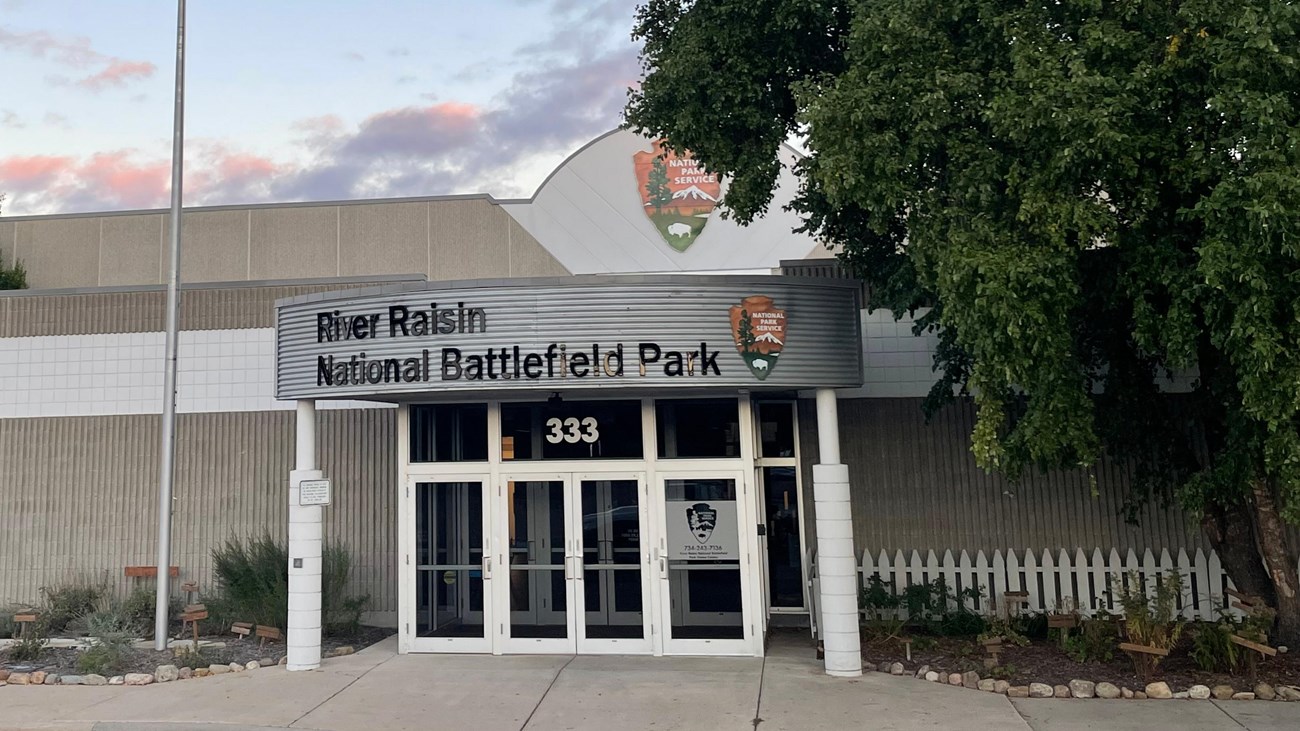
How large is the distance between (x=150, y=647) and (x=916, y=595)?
30.3ft

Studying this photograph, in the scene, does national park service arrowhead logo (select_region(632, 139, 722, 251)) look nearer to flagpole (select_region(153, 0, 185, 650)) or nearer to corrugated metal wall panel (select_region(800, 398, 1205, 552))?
corrugated metal wall panel (select_region(800, 398, 1205, 552))

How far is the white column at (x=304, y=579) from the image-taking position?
10836mm

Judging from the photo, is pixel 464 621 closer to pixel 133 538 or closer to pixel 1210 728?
pixel 133 538

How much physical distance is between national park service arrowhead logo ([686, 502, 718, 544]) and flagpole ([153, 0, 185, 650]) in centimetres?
616

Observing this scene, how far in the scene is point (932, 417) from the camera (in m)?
12.8

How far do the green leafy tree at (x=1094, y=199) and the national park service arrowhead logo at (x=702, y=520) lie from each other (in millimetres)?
3199

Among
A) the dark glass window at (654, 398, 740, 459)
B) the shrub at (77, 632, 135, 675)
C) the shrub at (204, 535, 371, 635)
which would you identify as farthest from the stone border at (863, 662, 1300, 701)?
the shrub at (77, 632, 135, 675)

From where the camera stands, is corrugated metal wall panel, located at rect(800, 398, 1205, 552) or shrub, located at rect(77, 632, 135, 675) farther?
corrugated metal wall panel, located at rect(800, 398, 1205, 552)

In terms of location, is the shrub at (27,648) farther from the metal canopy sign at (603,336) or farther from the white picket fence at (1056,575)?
the white picket fence at (1056,575)

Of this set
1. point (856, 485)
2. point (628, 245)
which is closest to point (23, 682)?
point (856, 485)

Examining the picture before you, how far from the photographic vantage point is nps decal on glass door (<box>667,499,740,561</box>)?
11133 millimetres

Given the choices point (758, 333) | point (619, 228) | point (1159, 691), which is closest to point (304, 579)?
point (758, 333)

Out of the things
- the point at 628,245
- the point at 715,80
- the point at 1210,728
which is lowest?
the point at 1210,728

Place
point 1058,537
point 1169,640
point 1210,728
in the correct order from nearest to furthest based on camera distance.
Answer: point 1210,728 < point 1169,640 < point 1058,537
